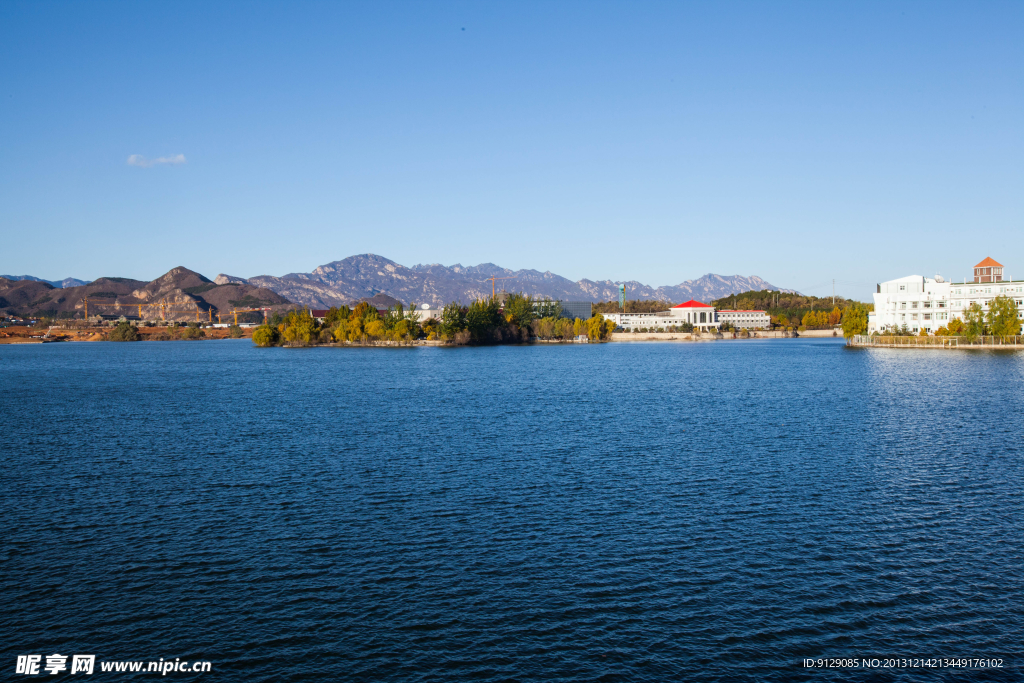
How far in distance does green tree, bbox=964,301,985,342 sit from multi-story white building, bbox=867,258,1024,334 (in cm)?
785

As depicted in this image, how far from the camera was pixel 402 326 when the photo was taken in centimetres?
12975

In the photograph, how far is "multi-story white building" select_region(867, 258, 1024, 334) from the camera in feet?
345

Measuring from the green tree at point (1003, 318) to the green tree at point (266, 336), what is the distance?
404 feet

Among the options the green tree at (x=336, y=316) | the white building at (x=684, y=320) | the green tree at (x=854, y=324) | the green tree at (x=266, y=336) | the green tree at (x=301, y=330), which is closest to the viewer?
the green tree at (x=854, y=324)

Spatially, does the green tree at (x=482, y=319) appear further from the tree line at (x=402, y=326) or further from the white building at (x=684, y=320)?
the white building at (x=684, y=320)

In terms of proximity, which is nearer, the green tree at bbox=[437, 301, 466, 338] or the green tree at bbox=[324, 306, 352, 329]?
the green tree at bbox=[437, 301, 466, 338]

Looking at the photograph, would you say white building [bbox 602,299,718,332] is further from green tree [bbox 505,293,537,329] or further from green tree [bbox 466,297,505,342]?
green tree [bbox 466,297,505,342]

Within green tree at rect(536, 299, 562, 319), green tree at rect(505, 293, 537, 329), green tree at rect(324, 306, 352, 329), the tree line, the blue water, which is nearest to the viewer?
the blue water

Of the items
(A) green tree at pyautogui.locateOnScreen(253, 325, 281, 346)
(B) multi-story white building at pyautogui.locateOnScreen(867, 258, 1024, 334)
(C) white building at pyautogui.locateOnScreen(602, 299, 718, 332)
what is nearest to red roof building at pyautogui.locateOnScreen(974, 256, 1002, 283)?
(B) multi-story white building at pyautogui.locateOnScreen(867, 258, 1024, 334)

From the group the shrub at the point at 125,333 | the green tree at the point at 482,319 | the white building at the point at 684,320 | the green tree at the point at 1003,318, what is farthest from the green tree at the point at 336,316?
the green tree at the point at 1003,318

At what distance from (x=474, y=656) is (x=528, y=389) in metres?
39.5

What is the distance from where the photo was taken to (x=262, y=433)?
3055cm

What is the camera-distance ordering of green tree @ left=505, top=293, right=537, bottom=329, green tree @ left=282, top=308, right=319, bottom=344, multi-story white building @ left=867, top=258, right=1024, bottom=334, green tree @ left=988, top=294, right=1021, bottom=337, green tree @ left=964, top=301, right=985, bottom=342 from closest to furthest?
green tree @ left=988, top=294, right=1021, bottom=337, green tree @ left=964, top=301, right=985, bottom=342, multi-story white building @ left=867, top=258, right=1024, bottom=334, green tree @ left=282, top=308, right=319, bottom=344, green tree @ left=505, top=293, right=537, bottom=329

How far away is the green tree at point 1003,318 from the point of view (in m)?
95.4
